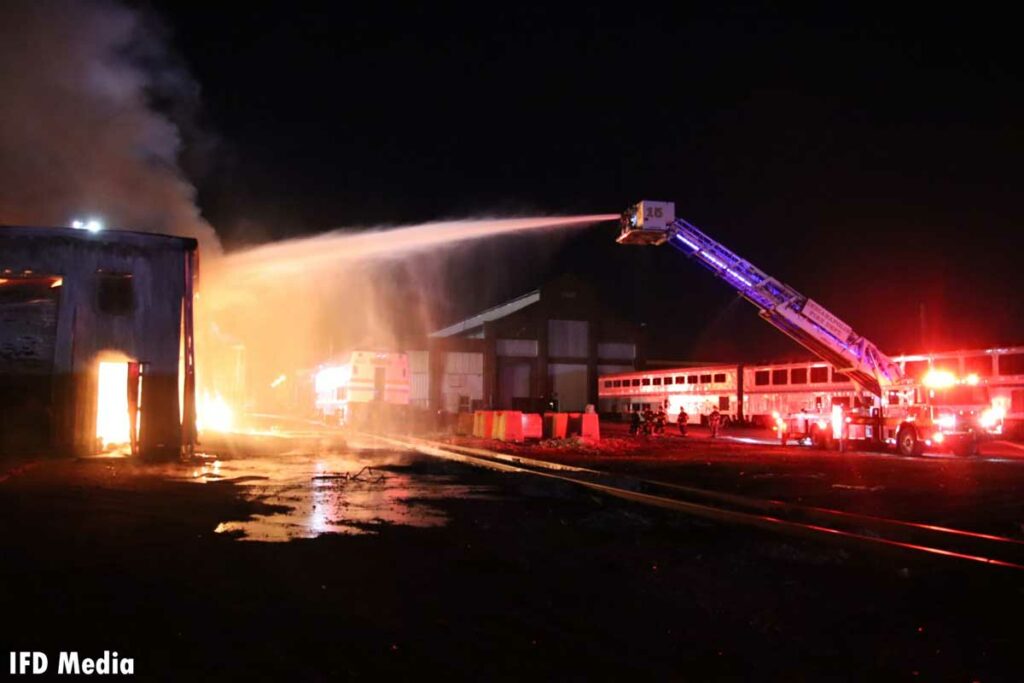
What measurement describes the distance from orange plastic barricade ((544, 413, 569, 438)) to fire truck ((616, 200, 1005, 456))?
629cm

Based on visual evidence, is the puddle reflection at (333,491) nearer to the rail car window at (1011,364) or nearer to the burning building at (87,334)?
the burning building at (87,334)

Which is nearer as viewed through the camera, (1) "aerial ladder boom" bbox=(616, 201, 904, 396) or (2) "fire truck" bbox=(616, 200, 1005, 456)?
(2) "fire truck" bbox=(616, 200, 1005, 456)

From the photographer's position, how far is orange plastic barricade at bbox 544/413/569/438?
79.2ft

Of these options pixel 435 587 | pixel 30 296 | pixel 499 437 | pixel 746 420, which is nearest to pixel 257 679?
pixel 435 587

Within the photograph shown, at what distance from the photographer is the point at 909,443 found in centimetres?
2083

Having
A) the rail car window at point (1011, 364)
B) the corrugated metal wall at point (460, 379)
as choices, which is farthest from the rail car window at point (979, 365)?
the corrugated metal wall at point (460, 379)

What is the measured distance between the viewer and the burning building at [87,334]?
1575 centimetres

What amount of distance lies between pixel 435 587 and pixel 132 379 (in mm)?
12357

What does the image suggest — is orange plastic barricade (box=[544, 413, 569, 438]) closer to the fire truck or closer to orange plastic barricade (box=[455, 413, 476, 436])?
orange plastic barricade (box=[455, 413, 476, 436])

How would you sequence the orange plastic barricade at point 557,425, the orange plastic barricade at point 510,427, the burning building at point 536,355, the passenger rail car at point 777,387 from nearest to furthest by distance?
the orange plastic barricade at point 510,427 < the orange plastic barricade at point 557,425 < the passenger rail car at point 777,387 < the burning building at point 536,355

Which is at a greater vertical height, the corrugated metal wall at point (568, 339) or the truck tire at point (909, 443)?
the corrugated metal wall at point (568, 339)

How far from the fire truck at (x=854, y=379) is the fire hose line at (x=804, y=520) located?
8338 mm

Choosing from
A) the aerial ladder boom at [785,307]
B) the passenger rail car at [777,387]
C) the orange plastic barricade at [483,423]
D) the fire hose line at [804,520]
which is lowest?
the fire hose line at [804,520]

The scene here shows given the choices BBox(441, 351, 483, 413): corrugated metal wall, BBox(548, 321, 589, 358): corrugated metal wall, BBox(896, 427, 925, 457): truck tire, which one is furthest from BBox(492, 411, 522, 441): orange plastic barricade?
BBox(548, 321, 589, 358): corrugated metal wall
